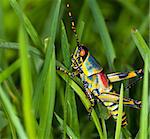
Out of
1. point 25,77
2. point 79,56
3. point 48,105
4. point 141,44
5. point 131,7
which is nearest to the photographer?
point 25,77

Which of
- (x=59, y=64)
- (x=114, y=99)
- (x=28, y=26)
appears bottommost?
(x=114, y=99)

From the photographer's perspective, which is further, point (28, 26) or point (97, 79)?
point (97, 79)

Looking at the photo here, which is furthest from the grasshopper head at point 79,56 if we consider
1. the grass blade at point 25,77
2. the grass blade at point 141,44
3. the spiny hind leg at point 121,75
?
the grass blade at point 25,77

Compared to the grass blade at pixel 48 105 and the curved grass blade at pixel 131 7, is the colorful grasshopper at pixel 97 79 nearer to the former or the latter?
the grass blade at pixel 48 105

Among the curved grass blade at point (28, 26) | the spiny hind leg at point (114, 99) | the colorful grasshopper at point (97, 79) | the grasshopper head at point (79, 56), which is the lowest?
the spiny hind leg at point (114, 99)

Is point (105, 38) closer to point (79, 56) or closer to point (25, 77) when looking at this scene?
point (79, 56)

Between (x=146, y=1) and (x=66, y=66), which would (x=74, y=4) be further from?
(x=66, y=66)

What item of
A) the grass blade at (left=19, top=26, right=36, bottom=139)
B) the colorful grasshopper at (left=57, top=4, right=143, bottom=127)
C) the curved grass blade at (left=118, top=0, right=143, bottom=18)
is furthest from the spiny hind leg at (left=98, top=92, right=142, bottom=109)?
the curved grass blade at (left=118, top=0, right=143, bottom=18)

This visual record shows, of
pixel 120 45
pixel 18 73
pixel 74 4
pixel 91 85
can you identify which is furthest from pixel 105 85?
pixel 74 4

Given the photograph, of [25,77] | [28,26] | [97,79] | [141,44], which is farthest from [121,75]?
[25,77]
